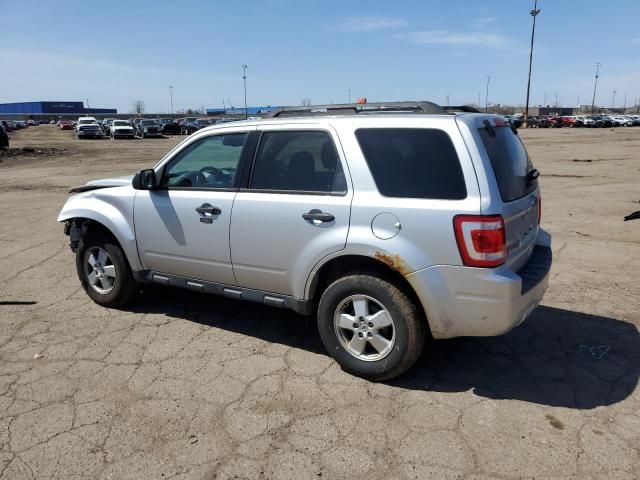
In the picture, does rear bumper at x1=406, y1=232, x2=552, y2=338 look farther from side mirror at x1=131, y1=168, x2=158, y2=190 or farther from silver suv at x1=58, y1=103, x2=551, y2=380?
side mirror at x1=131, y1=168, x2=158, y2=190

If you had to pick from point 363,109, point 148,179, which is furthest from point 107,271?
point 363,109

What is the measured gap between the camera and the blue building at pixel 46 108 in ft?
503

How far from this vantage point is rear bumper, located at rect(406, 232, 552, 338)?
122 inches

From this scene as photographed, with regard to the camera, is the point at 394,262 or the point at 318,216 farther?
the point at 318,216

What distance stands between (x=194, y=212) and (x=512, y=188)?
243 cm

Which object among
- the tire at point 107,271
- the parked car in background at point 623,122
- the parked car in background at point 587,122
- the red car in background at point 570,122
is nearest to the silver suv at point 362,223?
the tire at point 107,271

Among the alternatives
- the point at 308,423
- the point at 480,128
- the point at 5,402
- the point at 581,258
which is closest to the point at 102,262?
the point at 5,402

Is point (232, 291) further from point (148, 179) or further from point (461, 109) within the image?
point (461, 109)

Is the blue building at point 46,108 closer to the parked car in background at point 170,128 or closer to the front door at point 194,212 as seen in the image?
the parked car in background at point 170,128

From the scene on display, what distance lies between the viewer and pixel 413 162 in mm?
3324

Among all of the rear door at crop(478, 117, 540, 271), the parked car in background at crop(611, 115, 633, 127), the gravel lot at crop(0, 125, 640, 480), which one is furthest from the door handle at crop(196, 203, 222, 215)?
the parked car in background at crop(611, 115, 633, 127)

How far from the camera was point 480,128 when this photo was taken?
10.8 feet

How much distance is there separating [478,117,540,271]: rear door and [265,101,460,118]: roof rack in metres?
0.35

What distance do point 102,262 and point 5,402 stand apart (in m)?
1.77
